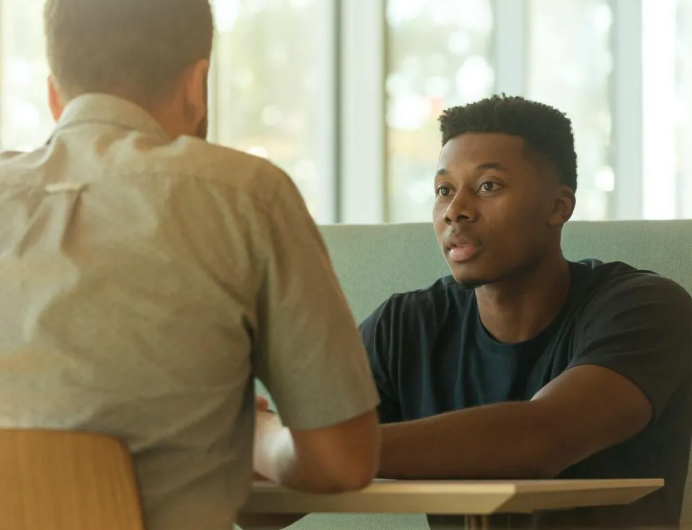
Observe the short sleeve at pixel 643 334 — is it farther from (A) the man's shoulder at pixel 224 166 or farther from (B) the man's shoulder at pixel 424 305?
(A) the man's shoulder at pixel 224 166

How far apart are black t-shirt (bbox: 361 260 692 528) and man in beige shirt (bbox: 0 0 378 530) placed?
0.66m

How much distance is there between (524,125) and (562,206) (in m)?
0.16

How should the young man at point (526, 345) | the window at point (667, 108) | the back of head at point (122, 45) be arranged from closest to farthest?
the back of head at point (122, 45), the young man at point (526, 345), the window at point (667, 108)

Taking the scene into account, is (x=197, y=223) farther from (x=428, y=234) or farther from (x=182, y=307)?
(x=428, y=234)

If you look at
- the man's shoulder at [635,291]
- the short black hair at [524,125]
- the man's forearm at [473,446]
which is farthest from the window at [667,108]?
the man's forearm at [473,446]

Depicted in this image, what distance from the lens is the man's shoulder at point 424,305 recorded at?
2.01 meters

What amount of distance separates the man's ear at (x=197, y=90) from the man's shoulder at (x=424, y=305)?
0.94 meters

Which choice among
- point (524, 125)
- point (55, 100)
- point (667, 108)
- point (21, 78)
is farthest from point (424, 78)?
point (55, 100)

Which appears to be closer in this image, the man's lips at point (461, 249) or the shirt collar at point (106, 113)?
the shirt collar at point (106, 113)

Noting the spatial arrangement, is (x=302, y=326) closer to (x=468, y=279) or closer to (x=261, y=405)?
(x=261, y=405)

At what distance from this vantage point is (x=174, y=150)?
1014 mm

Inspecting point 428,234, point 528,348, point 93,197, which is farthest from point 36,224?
point 428,234

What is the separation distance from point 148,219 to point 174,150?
71 mm

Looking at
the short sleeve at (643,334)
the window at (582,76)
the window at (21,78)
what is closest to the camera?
the short sleeve at (643,334)
